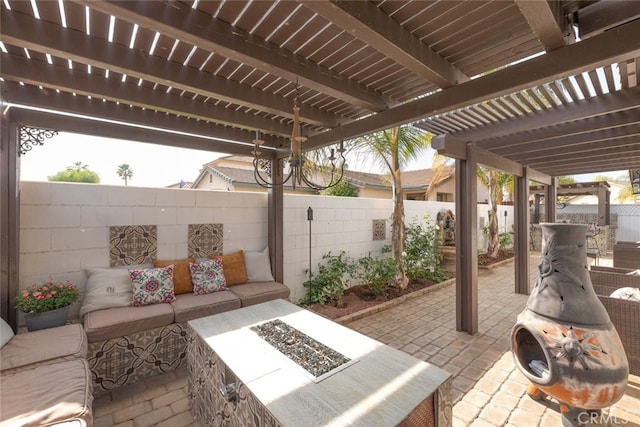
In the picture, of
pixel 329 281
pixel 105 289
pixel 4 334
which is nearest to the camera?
pixel 4 334

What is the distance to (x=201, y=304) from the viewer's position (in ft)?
10.7

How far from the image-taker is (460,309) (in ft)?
12.9

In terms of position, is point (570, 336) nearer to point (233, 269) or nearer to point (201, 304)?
point (201, 304)

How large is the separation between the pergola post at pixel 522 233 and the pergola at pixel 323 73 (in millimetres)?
1579

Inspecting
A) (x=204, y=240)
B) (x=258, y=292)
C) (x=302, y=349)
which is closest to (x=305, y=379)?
(x=302, y=349)

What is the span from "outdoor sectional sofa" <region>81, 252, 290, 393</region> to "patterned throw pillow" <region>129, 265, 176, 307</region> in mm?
84

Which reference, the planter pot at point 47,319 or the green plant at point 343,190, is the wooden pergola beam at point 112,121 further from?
the green plant at point 343,190

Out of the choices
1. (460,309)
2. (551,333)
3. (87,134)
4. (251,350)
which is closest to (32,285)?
(87,134)

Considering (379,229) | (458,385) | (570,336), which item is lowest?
(458,385)

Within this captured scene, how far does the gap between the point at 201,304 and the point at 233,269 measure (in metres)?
0.88

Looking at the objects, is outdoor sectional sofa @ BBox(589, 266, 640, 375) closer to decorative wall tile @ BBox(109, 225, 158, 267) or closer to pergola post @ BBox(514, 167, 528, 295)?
pergola post @ BBox(514, 167, 528, 295)

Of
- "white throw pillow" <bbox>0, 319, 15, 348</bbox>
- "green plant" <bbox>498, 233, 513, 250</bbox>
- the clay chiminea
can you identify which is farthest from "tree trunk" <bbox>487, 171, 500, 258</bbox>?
"white throw pillow" <bbox>0, 319, 15, 348</bbox>

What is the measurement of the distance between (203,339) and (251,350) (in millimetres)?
461

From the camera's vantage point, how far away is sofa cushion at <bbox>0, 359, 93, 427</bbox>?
5.21 ft
